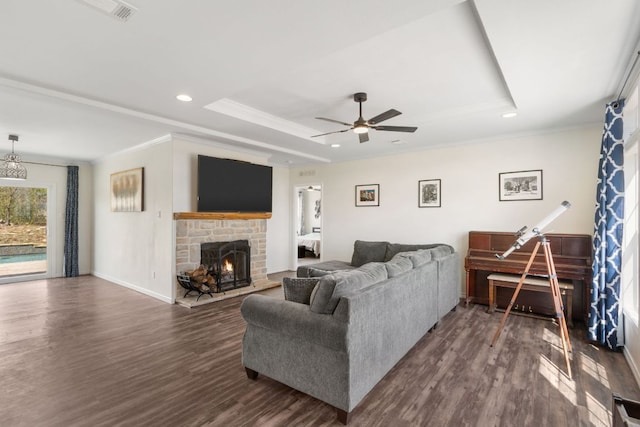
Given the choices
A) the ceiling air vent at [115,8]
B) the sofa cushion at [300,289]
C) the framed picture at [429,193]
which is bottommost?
the sofa cushion at [300,289]

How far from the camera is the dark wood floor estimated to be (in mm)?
2180

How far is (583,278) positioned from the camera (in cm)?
396

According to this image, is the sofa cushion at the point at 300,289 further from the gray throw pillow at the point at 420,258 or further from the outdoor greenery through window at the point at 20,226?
the outdoor greenery through window at the point at 20,226

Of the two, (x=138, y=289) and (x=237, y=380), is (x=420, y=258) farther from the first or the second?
(x=138, y=289)

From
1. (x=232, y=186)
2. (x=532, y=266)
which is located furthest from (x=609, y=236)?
(x=232, y=186)

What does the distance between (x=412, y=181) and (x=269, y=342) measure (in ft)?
14.1

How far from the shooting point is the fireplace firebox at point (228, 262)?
5223 millimetres

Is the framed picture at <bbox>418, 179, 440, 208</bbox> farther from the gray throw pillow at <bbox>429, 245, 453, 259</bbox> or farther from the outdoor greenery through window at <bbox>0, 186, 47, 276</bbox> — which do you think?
the outdoor greenery through window at <bbox>0, 186, 47, 276</bbox>

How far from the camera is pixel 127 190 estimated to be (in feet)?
19.1

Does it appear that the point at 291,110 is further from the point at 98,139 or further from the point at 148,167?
the point at 98,139

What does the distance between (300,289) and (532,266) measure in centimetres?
348

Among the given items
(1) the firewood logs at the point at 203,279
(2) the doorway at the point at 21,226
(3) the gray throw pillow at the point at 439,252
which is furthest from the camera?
(2) the doorway at the point at 21,226

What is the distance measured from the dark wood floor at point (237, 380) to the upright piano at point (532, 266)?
43 cm

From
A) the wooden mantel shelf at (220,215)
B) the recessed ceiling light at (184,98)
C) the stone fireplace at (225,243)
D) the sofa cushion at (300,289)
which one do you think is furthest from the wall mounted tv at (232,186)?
the sofa cushion at (300,289)
